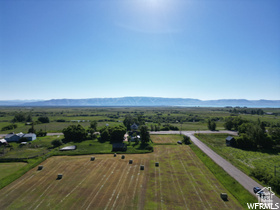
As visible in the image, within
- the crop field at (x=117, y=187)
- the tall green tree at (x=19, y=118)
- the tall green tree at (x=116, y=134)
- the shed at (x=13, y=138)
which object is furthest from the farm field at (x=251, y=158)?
the tall green tree at (x=19, y=118)

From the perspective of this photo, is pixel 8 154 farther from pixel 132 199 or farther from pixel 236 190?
pixel 236 190

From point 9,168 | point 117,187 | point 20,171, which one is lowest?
point 9,168

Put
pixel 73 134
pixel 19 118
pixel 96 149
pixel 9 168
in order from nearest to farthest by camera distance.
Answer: pixel 9 168
pixel 96 149
pixel 73 134
pixel 19 118

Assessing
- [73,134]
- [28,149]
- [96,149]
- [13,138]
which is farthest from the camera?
[73,134]

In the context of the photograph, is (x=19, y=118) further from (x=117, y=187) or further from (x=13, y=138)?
(x=117, y=187)

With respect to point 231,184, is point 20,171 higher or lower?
lower

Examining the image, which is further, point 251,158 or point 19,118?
point 19,118

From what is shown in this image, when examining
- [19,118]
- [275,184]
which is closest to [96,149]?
[275,184]
